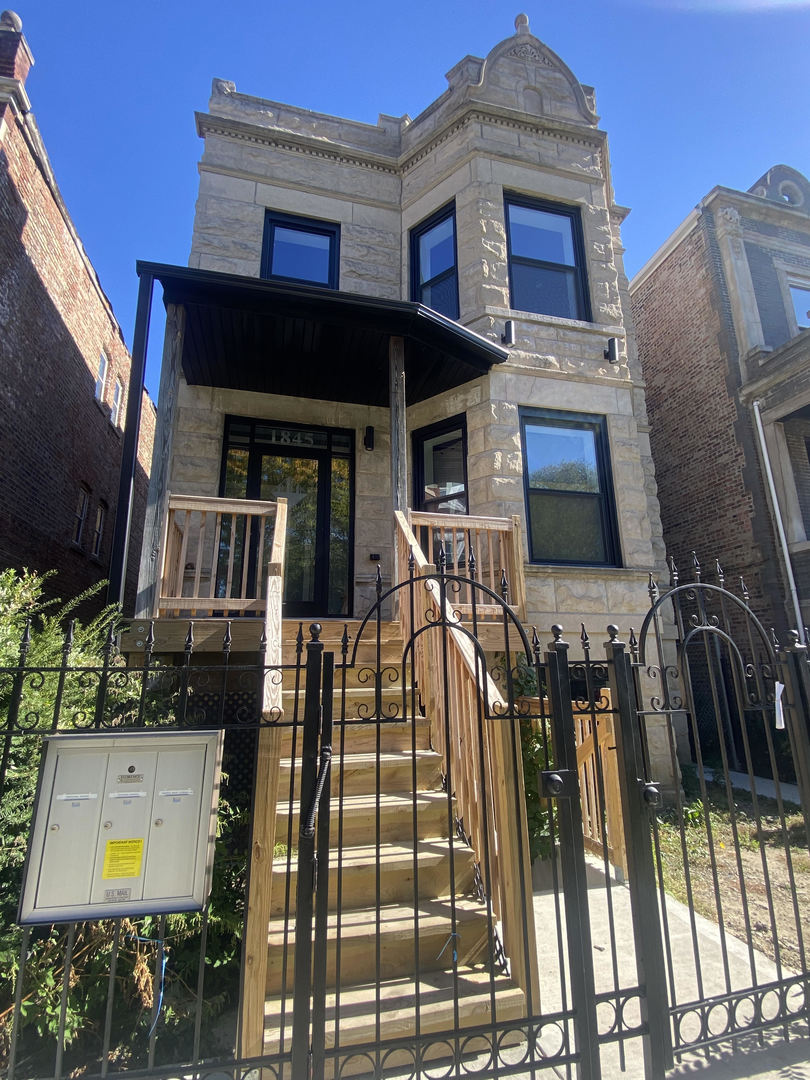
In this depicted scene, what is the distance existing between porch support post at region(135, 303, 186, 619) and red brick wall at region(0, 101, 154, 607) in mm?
4239

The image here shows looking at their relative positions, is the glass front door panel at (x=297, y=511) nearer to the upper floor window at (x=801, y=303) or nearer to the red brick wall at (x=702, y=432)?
the red brick wall at (x=702, y=432)

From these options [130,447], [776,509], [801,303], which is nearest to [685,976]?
[130,447]

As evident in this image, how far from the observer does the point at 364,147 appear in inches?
343

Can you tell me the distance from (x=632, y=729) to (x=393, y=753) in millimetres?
1834

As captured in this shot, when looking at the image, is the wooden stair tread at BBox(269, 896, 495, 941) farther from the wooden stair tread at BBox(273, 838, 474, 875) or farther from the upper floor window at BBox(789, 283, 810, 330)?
the upper floor window at BBox(789, 283, 810, 330)

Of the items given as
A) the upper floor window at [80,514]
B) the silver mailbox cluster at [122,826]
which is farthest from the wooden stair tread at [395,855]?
the upper floor window at [80,514]

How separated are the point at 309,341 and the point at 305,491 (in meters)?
1.91

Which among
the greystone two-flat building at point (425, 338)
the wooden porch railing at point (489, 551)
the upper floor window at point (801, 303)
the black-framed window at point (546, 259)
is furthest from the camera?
the upper floor window at point (801, 303)

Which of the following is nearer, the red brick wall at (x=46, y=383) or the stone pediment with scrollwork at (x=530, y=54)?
the red brick wall at (x=46, y=383)

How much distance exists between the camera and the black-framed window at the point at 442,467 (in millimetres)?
7102

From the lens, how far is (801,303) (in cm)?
1092

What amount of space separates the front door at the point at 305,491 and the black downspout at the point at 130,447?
170 centimetres

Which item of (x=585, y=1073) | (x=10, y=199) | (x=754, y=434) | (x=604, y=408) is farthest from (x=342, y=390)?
(x=754, y=434)

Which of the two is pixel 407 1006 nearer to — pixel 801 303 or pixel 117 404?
pixel 801 303
